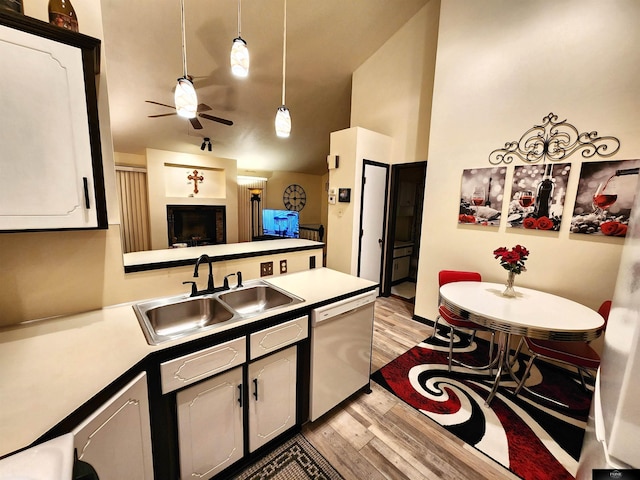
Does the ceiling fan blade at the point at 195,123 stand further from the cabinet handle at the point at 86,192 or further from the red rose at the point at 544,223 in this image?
the red rose at the point at 544,223

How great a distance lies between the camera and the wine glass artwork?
1.99m

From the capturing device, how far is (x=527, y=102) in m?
2.31

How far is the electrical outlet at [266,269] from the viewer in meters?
1.97

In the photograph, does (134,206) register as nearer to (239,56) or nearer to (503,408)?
(239,56)

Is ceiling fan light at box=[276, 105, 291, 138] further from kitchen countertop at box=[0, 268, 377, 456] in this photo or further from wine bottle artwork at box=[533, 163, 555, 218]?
wine bottle artwork at box=[533, 163, 555, 218]

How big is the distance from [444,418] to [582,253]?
69.1 inches

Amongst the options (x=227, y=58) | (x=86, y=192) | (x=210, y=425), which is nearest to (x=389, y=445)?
(x=210, y=425)

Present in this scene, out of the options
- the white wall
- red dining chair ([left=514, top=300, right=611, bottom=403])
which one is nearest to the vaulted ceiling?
the white wall

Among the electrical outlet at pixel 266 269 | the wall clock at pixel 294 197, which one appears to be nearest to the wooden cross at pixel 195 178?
the wall clock at pixel 294 197

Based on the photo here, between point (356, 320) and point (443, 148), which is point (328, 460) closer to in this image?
point (356, 320)

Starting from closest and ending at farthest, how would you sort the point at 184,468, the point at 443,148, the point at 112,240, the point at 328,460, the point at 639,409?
1. the point at 639,409
2. the point at 184,468
3. the point at 112,240
4. the point at 328,460
5. the point at 443,148

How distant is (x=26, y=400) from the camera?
784 mm

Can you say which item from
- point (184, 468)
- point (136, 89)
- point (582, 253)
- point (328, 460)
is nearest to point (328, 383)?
point (328, 460)

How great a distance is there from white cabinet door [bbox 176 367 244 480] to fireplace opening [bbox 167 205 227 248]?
506 centimetres
